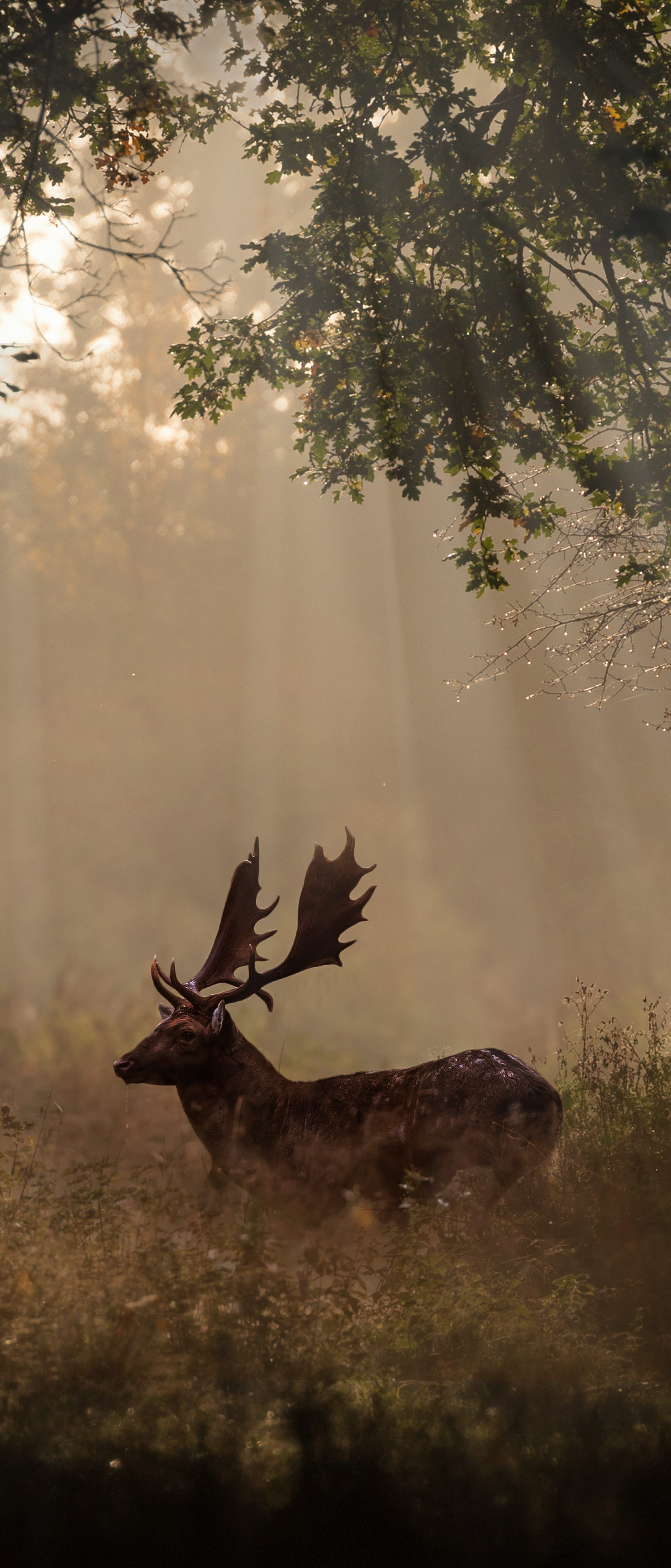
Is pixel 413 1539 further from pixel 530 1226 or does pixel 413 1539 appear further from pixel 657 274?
pixel 657 274

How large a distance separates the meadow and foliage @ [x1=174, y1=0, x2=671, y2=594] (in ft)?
14.3

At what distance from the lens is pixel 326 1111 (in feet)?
16.4

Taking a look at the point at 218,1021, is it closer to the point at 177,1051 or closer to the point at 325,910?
the point at 177,1051

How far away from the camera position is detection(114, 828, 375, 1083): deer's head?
16.5ft

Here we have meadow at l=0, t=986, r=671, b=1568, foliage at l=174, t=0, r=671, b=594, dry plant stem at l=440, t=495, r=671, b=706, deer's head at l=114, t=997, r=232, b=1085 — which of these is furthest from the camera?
dry plant stem at l=440, t=495, r=671, b=706

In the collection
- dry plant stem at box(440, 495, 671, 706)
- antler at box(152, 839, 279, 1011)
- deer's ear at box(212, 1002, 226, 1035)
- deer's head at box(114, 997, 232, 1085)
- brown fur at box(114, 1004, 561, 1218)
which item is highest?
dry plant stem at box(440, 495, 671, 706)

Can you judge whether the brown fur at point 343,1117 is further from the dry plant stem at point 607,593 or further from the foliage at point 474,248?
the foliage at point 474,248

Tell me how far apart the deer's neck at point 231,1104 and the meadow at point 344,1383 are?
77 cm

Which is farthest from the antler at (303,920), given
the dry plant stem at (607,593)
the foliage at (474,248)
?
the foliage at (474,248)

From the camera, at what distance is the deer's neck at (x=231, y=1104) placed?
502 cm

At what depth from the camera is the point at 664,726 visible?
6570 millimetres

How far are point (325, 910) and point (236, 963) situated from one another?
697 mm

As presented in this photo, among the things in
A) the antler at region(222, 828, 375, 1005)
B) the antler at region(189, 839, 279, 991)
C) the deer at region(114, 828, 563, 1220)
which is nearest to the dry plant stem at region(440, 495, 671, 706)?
the antler at region(222, 828, 375, 1005)

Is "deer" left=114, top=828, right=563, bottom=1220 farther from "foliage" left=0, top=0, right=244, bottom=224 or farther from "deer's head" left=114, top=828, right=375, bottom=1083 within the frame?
"foliage" left=0, top=0, right=244, bottom=224
